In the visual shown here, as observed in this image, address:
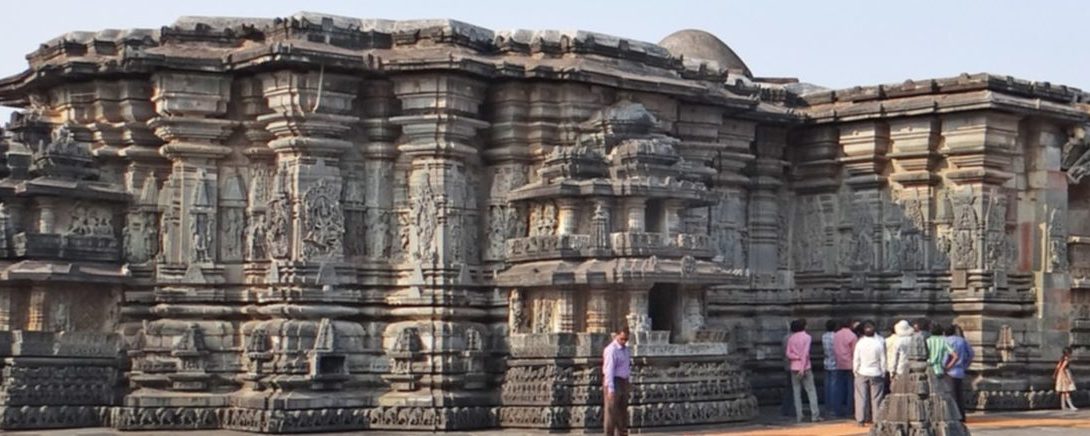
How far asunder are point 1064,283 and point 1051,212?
1041 millimetres

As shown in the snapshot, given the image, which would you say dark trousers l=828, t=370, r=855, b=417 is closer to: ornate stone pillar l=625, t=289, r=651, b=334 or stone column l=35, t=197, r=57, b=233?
ornate stone pillar l=625, t=289, r=651, b=334

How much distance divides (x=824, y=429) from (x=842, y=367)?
7.46 ft

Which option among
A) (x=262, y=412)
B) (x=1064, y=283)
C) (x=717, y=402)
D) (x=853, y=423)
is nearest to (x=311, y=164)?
(x=262, y=412)

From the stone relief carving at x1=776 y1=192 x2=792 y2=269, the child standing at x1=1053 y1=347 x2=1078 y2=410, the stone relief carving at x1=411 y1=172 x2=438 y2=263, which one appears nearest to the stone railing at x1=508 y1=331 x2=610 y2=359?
→ the stone relief carving at x1=411 y1=172 x2=438 y2=263

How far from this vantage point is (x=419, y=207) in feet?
67.2

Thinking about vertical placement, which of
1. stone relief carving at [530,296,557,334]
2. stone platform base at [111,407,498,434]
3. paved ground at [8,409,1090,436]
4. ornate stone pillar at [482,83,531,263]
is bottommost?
paved ground at [8,409,1090,436]

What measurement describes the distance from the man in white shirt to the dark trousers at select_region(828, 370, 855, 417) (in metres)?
1.51

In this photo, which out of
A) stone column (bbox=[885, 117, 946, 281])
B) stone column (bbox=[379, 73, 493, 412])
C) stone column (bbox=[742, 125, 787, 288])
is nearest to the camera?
stone column (bbox=[379, 73, 493, 412])

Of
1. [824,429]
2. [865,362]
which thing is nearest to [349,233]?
[824,429]

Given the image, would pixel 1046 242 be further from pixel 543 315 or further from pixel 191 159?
pixel 191 159

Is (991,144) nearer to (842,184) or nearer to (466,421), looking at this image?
(842,184)

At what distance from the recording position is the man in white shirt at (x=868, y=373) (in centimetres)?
2033

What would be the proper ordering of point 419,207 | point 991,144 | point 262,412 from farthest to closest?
point 991,144 < point 419,207 < point 262,412

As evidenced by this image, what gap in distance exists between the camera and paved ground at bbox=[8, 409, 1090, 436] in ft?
63.4
